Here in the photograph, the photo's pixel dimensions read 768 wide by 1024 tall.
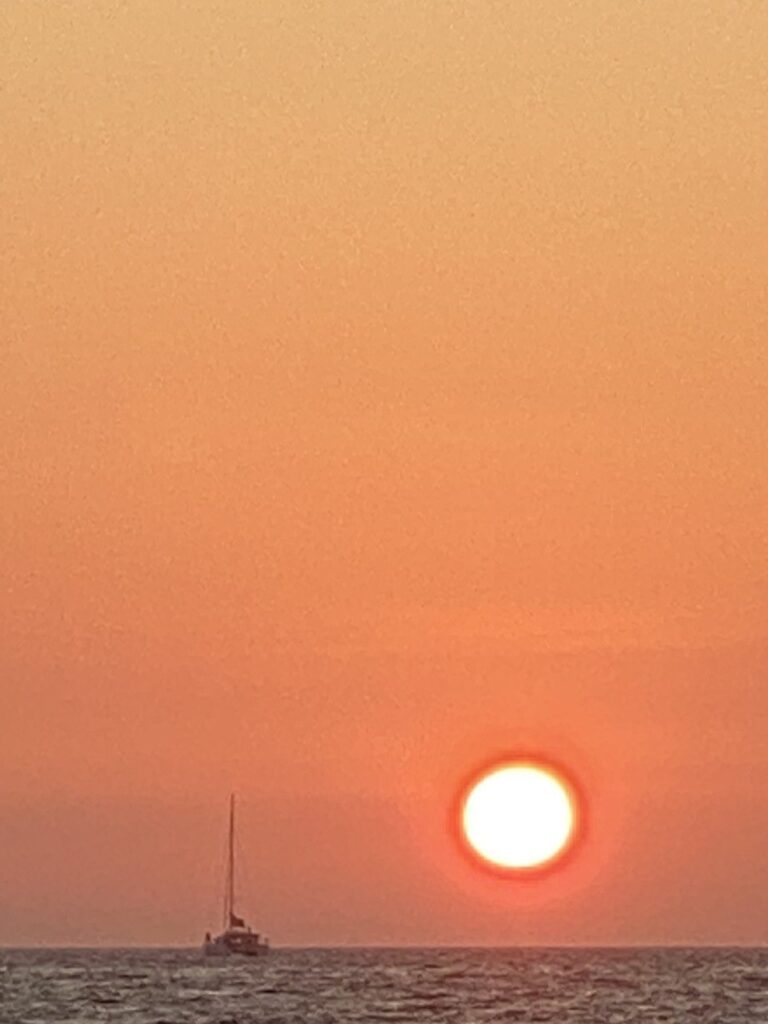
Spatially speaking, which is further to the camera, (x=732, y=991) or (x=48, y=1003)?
(x=732, y=991)

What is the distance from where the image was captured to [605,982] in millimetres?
189875

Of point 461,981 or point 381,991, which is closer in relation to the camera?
point 381,991

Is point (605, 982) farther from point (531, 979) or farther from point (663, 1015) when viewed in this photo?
point (663, 1015)

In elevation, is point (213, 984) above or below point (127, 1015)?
above

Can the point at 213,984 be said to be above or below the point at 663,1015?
above

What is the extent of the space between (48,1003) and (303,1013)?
707 inches

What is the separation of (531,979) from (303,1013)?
64495 millimetres

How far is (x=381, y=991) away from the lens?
168750 mm

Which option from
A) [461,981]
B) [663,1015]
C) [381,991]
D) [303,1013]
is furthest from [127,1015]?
[461,981]

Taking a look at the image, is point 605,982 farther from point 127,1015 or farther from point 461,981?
point 127,1015

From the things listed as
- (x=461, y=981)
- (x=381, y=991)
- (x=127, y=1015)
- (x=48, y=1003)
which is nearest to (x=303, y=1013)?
(x=127, y=1015)

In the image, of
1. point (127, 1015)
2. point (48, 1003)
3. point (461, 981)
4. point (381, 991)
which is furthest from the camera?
point (461, 981)

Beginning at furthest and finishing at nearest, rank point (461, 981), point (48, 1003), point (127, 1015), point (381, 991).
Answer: point (461, 981) → point (381, 991) → point (48, 1003) → point (127, 1015)


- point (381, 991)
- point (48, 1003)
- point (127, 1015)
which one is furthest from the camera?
point (381, 991)
